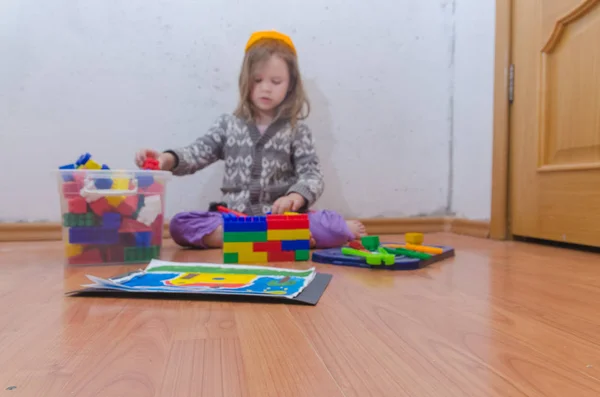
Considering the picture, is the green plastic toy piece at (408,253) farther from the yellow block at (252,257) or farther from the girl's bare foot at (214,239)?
the girl's bare foot at (214,239)

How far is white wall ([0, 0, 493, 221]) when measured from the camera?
4.47ft

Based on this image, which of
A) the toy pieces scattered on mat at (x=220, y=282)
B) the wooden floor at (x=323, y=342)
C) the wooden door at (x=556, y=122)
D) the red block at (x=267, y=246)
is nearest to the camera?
the wooden floor at (x=323, y=342)

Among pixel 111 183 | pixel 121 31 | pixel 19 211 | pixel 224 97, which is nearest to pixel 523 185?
pixel 224 97

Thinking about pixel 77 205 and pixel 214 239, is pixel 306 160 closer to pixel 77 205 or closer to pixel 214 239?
pixel 214 239

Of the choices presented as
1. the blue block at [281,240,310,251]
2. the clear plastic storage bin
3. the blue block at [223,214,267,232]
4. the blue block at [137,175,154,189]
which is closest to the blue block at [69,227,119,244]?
the clear plastic storage bin

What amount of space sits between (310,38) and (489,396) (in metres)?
1.32

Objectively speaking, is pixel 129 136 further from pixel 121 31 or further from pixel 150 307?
pixel 150 307

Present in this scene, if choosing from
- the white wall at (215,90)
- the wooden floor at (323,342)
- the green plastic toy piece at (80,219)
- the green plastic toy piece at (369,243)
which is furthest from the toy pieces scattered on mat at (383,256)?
the white wall at (215,90)

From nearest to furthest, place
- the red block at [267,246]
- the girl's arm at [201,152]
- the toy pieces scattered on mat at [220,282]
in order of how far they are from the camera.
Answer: the toy pieces scattered on mat at [220,282]
the red block at [267,246]
the girl's arm at [201,152]

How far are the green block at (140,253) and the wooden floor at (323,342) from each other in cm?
19

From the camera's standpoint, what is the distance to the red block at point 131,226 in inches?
36.1

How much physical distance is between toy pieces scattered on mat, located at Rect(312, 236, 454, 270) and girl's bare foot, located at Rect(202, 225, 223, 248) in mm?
300

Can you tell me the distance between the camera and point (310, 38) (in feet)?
4.89

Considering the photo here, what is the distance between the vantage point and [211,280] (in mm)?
680
